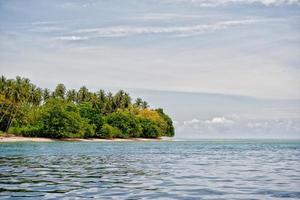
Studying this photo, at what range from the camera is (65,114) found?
13950cm

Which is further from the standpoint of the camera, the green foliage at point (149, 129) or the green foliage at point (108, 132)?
the green foliage at point (149, 129)

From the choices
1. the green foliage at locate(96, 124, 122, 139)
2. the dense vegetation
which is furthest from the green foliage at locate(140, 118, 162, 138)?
the green foliage at locate(96, 124, 122, 139)

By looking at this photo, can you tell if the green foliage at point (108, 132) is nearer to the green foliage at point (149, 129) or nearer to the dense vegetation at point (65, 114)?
the dense vegetation at point (65, 114)

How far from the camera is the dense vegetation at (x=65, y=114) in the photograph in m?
132

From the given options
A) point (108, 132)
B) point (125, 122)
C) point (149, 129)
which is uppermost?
point (125, 122)

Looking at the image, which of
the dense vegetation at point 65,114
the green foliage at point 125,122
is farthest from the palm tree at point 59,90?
the green foliage at point 125,122

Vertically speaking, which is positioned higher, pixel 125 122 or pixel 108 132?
pixel 125 122

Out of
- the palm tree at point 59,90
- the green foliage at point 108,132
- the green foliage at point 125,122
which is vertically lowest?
the green foliage at point 108,132

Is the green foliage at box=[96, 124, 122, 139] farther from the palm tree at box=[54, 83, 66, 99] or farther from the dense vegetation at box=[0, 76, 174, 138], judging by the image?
the palm tree at box=[54, 83, 66, 99]

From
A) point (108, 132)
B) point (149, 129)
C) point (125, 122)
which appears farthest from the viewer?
point (149, 129)

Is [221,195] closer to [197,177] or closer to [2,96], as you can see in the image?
[197,177]

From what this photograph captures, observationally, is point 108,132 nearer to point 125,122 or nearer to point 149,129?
point 125,122

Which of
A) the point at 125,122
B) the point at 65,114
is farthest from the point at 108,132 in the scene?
the point at 65,114

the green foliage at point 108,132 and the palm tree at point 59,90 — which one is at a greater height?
the palm tree at point 59,90
